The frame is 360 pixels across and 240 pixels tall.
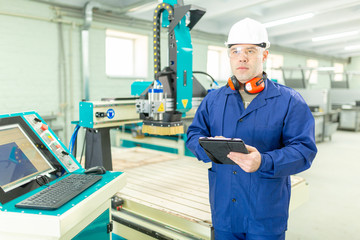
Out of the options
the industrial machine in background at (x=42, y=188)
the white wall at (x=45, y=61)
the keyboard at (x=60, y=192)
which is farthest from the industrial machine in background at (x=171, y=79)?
the white wall at (x=45, y=61)

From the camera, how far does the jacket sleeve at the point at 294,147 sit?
1217mm

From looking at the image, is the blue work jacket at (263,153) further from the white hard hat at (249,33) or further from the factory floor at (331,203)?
the factory floor at (331,203)

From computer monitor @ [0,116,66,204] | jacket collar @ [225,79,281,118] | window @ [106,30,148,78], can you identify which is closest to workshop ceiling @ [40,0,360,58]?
window @ [106,30,148,78]

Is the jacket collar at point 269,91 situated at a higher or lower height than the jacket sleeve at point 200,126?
higher

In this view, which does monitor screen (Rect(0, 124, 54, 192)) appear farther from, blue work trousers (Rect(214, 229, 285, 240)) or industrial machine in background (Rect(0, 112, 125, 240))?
blue work trousers (Rect(214, 229, 285, 240))

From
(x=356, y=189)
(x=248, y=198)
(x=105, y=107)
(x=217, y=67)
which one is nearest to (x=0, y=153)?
(x=105, y=107)

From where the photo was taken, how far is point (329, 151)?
22.6 feet

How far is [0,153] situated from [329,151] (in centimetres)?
709

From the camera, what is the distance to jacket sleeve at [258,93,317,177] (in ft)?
3.99

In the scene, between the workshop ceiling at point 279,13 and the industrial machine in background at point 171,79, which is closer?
the industrial machine in background at point 171,79

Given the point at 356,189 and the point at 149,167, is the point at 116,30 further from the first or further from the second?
the point at 356,189

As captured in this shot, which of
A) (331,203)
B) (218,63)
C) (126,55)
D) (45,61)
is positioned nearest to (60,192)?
(331,203)

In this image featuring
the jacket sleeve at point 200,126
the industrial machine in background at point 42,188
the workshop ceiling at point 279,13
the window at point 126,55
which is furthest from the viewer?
the window at point 126,55

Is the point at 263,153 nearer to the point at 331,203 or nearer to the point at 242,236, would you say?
the point at 242,236
